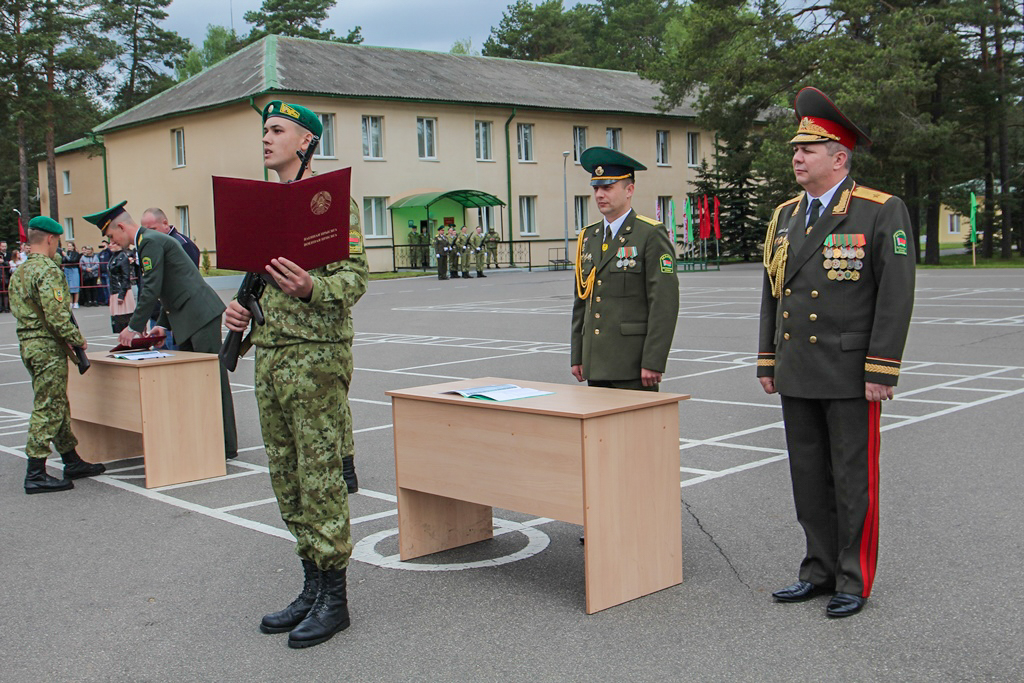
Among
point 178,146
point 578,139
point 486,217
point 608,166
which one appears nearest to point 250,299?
point 608,166

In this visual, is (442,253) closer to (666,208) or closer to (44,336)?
(666,208)

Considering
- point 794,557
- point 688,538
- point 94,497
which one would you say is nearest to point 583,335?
point 688,538

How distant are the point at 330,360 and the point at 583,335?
207 centimetres

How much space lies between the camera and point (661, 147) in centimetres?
5656

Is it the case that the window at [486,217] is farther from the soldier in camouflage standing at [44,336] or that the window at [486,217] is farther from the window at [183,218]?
the soldier in camouflage standing at [44,336]

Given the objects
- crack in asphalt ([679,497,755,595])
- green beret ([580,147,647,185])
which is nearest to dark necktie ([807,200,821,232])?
green beret ([580,147,647,185])

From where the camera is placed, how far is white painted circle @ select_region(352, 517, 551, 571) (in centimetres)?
601

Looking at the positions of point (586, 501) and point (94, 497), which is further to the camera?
point (94, 497)

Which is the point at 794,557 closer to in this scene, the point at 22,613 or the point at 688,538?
the point at 688,538

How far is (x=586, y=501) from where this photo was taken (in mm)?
5023

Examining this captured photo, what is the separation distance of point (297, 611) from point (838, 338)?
271 centimetres

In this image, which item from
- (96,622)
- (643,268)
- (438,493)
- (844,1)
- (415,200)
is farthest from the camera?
(415,200)

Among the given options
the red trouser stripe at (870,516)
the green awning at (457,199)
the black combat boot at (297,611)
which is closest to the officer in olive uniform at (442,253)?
the green awning at (457,199)

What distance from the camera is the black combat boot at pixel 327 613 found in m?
4.88
